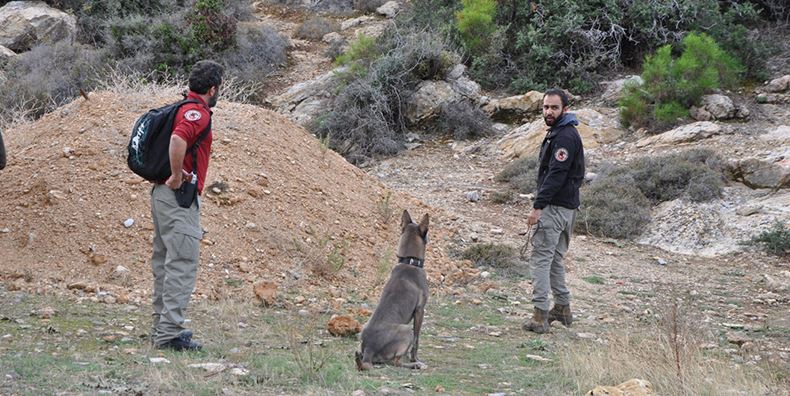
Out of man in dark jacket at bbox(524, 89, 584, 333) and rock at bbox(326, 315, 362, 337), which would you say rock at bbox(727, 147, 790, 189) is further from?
rock at bbox(326, 315, 362, 337)

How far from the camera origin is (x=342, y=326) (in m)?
6.59

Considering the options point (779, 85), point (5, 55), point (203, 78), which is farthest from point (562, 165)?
point (5, 55)

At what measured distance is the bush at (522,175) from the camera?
13.8 metres

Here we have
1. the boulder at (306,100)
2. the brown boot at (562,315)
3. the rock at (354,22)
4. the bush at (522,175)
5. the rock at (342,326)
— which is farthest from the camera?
the rock at (354,22)

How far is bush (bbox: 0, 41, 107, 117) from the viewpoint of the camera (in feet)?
54.5

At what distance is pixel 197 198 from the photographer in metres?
5.63

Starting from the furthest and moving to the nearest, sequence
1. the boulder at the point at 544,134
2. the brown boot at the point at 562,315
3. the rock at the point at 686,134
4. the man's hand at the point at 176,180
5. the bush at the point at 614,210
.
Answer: the boulder at the point at 544,134
the rock at the point at 686,134
the bush at the point at 614,210
the brown boot at the point at 562,315
the man's hand at the point at 176,180

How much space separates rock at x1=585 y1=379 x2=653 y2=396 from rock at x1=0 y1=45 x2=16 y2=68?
62.1 feet

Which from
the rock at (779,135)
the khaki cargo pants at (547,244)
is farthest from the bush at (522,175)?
the khaki cargo pants at (547,244)

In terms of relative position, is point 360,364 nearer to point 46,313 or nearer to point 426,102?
point 46,313

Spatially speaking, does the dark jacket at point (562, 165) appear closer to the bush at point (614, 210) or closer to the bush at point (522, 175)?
the bush at point (614, 210)

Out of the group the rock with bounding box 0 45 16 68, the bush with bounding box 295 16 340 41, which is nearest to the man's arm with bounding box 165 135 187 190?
the rock with bounding box 0 45 16 68

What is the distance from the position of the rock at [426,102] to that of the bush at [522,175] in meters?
3.16

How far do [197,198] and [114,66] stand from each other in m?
14.8
